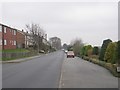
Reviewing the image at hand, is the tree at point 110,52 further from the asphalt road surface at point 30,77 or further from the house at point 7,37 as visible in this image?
the house at point 7,37

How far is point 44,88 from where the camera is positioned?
13109 millimetres

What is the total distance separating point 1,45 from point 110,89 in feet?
187

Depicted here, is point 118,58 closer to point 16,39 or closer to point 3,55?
point 3,55

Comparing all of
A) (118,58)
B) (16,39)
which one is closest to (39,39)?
(16,39)

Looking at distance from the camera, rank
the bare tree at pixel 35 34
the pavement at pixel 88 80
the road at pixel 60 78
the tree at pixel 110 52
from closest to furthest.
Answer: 1. the pavement at pixel 88 80
2. the road at pixel 60 78
3. the tree at pixel 110 52
4. the bare tree at pixel 35 34

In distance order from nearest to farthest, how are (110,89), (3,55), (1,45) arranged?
(110,89) < (3,55) < (1,45)

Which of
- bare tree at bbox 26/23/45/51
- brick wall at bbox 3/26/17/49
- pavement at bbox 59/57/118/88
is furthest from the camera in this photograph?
bare tree at bbox 26/23/45/51

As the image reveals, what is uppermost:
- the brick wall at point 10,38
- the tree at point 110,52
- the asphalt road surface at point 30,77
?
the brick wall at point 10,38

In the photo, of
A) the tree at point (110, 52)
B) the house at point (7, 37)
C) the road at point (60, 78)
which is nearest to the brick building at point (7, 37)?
the house at point (7, 37)

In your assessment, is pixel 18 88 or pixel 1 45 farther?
pixel 1 45

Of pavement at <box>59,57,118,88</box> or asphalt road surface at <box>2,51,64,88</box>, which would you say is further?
asphalt road surface at <box>2,51,64,88</box>

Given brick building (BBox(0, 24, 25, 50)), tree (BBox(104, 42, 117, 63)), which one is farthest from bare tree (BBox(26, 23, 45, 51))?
tree (BBox(104, 42, 117, 63))

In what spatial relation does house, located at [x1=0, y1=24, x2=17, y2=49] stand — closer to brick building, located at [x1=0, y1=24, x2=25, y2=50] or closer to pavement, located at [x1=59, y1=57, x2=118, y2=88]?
brick building, located at [x1=0, y1=24, x2=25, y2=50]

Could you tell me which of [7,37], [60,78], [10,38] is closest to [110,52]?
[60,78]
